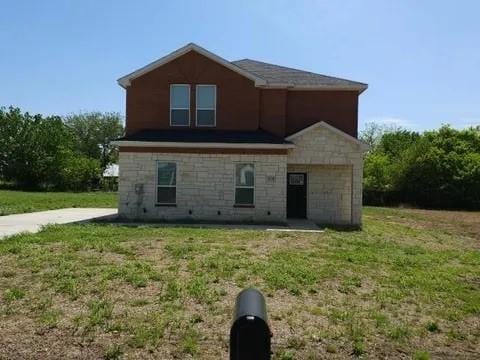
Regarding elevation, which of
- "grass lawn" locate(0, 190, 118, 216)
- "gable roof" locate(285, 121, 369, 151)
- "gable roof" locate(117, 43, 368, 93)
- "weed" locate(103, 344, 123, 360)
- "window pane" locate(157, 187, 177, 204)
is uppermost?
"gable roof" locate(117, 43, 368, 93)

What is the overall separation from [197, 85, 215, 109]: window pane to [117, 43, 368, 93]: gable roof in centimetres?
121

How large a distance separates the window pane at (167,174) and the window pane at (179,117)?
256 centimetres

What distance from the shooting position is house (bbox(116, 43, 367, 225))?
21359 mm

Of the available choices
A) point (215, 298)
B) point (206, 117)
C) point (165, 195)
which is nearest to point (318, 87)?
point (206, 117)

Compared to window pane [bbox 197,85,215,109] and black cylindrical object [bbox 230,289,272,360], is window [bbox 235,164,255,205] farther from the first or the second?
black cylindrical object [bbox 230,289,272,360]

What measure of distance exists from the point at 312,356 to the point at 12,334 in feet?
11.6

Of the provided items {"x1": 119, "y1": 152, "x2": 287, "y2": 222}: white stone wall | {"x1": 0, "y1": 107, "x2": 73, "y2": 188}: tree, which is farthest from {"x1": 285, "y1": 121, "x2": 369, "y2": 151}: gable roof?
{"x1": 0, "y1": 107, "x2": 73, "y2": 188}: tree

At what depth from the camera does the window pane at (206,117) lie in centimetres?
2319

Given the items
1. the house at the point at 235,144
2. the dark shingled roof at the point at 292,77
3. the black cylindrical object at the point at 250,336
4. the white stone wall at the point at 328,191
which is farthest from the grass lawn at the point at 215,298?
the dark shingled roof at the point at 292,77

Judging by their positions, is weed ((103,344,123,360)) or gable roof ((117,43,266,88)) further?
gable roof ((117,43,266,88))

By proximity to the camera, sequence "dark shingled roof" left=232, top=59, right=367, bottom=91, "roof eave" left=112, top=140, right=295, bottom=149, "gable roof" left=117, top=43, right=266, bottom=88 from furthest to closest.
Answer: "dark shingled roof" left=232, top=59, right=367, bottom=91 → "gable roof" left=117, top=43, right=266, bottom=88 → "roof eave" left=112, top=140, right=295, bottom=149

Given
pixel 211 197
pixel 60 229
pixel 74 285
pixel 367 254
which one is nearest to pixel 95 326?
pixel 74 285

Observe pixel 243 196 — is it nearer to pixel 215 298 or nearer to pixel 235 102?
pixel 235 102

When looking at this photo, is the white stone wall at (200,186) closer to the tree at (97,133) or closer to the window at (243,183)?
the window at (243,183)
